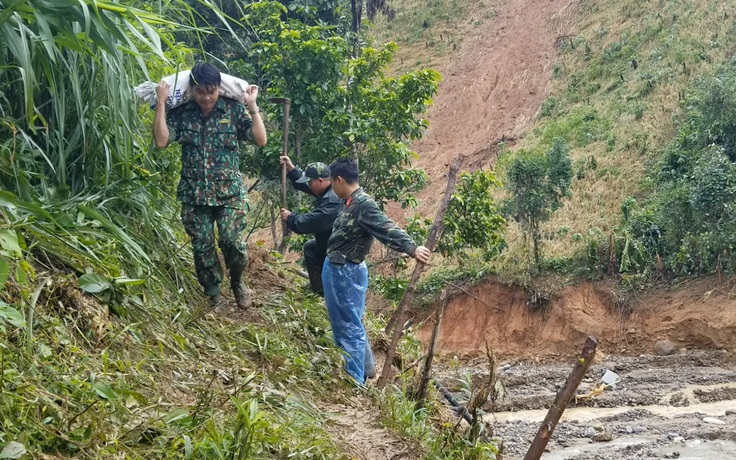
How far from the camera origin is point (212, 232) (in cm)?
459

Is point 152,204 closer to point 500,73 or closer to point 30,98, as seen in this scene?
point 30,98

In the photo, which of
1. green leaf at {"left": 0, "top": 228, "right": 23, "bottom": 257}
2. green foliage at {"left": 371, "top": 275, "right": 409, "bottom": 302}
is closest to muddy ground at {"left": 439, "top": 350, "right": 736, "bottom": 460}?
green foliage at {"left": 371, "top": 275, "right": 409, "bottom": 302}

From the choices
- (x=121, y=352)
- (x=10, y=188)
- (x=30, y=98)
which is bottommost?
(x=121, y=352)

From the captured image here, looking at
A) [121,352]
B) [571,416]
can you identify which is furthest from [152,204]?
[571,416]

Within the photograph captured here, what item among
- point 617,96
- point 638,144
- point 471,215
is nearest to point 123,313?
point 471,215

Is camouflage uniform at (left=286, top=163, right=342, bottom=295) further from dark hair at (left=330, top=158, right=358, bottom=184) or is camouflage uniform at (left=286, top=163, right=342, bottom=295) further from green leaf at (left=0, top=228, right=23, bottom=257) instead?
green leaf at (left=0, top=228, right=23, bottom=257)

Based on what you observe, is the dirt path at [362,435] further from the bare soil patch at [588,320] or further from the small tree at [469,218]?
the bare soil patch at [588,320]

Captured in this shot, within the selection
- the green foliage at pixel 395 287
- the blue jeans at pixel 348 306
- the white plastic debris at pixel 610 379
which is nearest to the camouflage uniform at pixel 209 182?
the blue jeans at pixel 348 306

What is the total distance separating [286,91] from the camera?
8461mm

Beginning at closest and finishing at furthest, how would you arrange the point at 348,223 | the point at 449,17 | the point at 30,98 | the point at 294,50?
1. the point at 30,98
2. the point at 348,223
3. the point at 294,50
4. the point at 449,17

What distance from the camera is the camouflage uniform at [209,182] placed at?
14.8 feet

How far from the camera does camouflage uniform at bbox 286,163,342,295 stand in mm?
5180

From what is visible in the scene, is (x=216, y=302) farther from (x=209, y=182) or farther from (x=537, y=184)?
(x=537, y=184)

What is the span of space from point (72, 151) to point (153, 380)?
165cm
